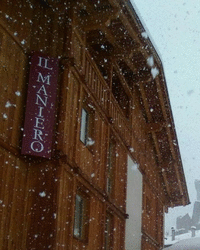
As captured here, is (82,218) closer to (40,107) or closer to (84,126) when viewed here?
(84,126)

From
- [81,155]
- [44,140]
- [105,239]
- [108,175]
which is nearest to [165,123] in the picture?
[108,175]

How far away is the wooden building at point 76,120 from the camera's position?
9352mm

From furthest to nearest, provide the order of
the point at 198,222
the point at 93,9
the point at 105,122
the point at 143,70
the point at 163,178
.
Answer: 1. the point at 198,222
2. the point at 163,178
3. the point at 143,70
4. the point at 105,122
5. the point at 93,9

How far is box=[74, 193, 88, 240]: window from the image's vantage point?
432 inches

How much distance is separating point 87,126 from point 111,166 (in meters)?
2.03

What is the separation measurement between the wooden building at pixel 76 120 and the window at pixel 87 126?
26 mm

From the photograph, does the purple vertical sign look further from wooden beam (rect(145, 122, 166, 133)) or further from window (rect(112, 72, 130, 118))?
wooden beam (rect(145, 122, 166, 133))

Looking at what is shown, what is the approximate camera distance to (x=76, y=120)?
10.9m

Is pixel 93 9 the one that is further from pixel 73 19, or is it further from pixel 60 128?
pixel 60 128

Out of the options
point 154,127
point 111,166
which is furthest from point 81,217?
point 154,127

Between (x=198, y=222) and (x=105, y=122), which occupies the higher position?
(x=198, y=222)

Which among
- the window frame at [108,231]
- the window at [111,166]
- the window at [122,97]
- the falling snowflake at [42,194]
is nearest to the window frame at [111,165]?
the window at [111,166]

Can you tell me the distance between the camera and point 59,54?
1090cm

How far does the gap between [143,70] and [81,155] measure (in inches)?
196
